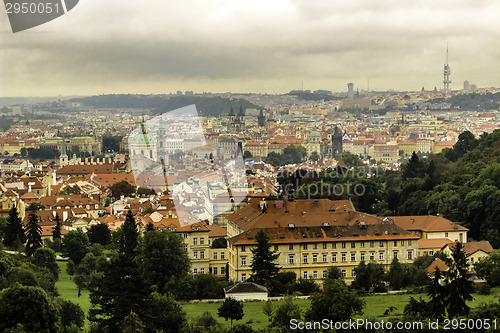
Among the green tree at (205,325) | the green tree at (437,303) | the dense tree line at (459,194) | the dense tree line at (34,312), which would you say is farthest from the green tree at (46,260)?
the dense tree line at (459,194)

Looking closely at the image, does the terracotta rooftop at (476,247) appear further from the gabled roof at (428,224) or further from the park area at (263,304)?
the park area at (263,304)

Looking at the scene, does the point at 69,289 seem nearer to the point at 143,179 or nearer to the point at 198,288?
the point at 198,288

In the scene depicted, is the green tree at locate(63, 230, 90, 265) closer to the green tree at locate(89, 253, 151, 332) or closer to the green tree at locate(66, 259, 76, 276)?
the green tree at locate(66, 259, 76, 276)

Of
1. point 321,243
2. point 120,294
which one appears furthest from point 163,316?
point 321,243

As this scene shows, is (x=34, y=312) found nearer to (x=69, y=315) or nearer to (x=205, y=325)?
(x=69, y=315)

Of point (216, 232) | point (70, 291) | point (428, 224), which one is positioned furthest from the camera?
point (428, 224)
